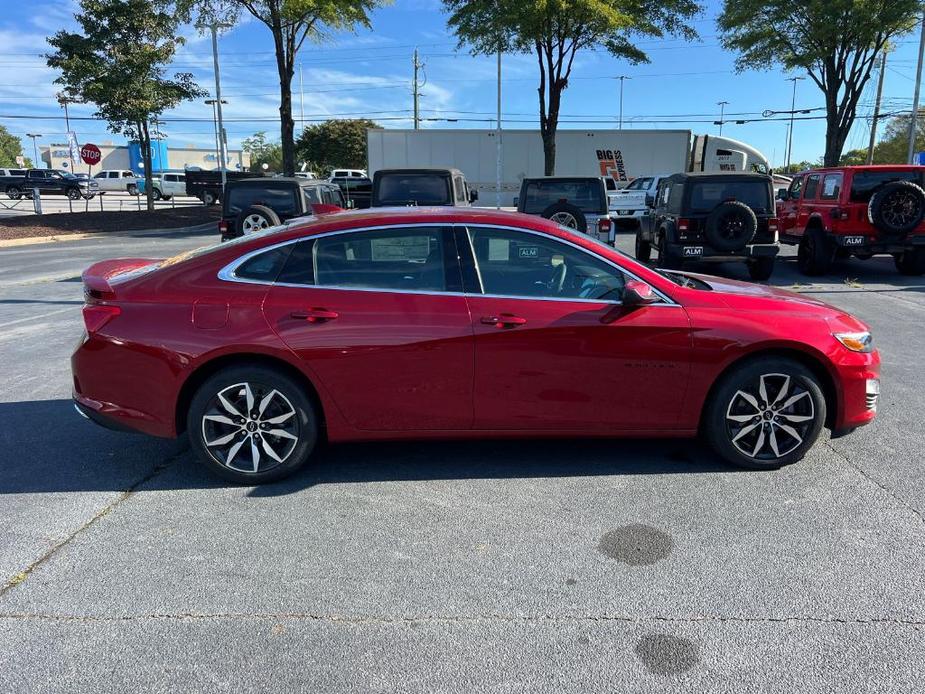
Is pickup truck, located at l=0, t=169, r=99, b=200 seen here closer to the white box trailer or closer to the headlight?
the white box trailer

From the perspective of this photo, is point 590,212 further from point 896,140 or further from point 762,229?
point 896,140

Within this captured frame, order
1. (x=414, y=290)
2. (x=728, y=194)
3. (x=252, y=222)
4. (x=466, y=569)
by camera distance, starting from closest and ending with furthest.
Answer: (x=466, y=569) < (x=414, y=290) < (x=252, y=222) < (x=728, y=194)

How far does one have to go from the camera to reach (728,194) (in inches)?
438

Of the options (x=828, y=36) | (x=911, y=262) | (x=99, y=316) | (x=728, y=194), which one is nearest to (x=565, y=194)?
(x=728, y=194)

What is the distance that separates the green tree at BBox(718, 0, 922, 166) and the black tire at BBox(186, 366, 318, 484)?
2516 centimetres

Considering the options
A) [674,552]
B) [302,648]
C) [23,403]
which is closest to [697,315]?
[674,552]

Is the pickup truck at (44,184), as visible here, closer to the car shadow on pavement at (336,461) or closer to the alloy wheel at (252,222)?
the alloy wheel at (252,222)

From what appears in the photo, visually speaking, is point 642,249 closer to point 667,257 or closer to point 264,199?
point 667,257

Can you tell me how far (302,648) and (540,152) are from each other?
3452 cm

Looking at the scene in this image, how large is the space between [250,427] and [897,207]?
461 inches

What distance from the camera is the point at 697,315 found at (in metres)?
3.89

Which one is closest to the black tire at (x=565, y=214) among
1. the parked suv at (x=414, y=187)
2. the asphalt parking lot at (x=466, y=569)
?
the parked suv at (x=414, y=187)

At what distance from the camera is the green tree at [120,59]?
23719 mm

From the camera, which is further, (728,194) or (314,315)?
(728,194)
